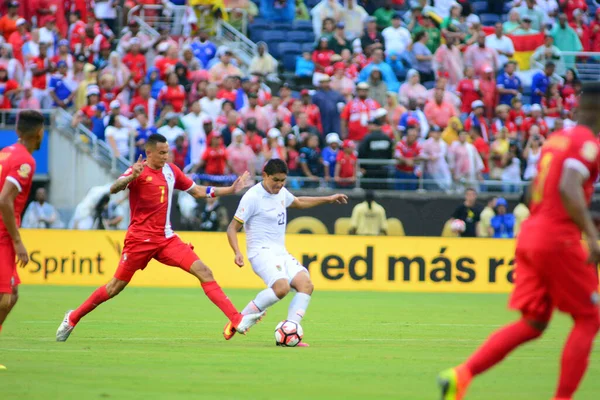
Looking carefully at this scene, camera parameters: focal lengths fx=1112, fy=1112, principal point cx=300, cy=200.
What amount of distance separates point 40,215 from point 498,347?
19199 mm

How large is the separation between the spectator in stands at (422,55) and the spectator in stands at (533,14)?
3150mm

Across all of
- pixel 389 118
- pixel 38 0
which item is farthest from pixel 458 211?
pixel 38 0

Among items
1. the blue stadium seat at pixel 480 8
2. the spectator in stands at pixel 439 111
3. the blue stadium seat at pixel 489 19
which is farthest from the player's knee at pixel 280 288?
the blue stadium seat at pixel 480 8

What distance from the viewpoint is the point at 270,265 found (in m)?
13.0

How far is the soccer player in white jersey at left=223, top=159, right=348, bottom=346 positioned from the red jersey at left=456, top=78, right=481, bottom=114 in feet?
50.9

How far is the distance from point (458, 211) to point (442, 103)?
134 inches

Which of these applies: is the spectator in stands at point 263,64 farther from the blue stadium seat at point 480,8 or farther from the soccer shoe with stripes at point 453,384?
the soccer shoe with stripes at point 453,384

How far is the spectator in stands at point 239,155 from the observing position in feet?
82.3

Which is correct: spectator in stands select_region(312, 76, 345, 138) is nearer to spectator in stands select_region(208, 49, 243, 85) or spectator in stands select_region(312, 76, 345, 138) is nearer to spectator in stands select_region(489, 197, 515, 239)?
spectator in stands select_region(208, 49, 243, 85)

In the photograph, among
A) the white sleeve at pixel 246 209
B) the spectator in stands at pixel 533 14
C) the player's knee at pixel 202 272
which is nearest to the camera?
the player's knee at pixel 202 272

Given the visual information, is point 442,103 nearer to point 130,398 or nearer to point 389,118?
point 389,118

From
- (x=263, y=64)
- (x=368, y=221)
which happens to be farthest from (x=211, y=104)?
(x=368, y=221)

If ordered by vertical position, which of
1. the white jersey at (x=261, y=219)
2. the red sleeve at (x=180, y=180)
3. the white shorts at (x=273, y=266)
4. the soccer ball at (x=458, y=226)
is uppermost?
the red sleeve at (x=180, y=180)

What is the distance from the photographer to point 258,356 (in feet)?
37.0
